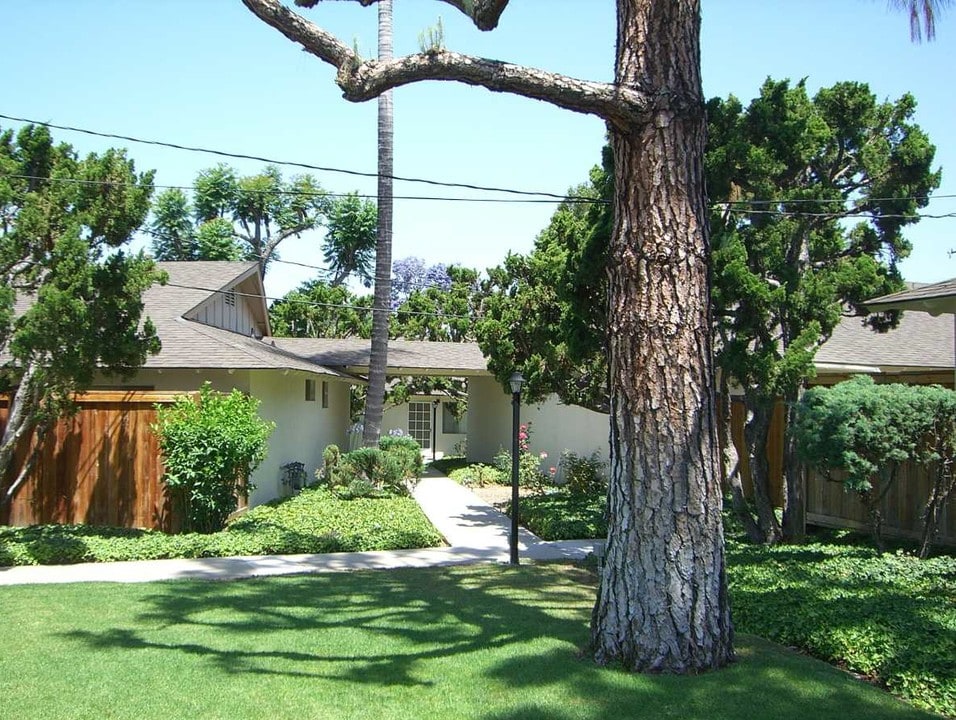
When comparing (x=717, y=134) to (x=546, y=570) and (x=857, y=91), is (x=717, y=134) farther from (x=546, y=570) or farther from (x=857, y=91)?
(x=546, y=570)

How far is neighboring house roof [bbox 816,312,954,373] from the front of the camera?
18188 millimetres

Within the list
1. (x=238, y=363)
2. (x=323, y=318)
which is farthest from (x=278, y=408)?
(x=323, y=318)

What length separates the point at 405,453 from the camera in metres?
20.2

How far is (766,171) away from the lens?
36.9 ft

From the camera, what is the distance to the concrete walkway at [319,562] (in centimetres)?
1041

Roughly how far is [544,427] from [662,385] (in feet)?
53.5

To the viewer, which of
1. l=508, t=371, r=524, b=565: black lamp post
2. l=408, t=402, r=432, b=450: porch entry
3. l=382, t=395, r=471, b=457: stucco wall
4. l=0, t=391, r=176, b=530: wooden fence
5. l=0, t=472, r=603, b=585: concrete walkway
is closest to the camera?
l=0, t=472, r=603, b=585: concrete walkway

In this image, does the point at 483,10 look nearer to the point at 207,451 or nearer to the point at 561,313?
the point at 207,451

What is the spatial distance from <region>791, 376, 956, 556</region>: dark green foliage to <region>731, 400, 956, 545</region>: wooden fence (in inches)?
21.3

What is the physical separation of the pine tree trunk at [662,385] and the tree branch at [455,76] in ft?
0.60

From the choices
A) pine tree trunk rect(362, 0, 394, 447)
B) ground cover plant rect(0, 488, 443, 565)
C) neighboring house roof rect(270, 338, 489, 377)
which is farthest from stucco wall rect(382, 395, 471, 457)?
ground cover plant rect(0, 488, 443, 565)

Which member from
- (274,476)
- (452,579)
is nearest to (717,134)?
(452,579)

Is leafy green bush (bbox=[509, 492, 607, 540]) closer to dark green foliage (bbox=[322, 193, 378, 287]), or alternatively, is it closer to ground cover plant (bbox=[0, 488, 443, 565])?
ground cover plant (bbox=[0, 488, 443, 565])

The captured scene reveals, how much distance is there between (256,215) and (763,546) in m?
37.3
